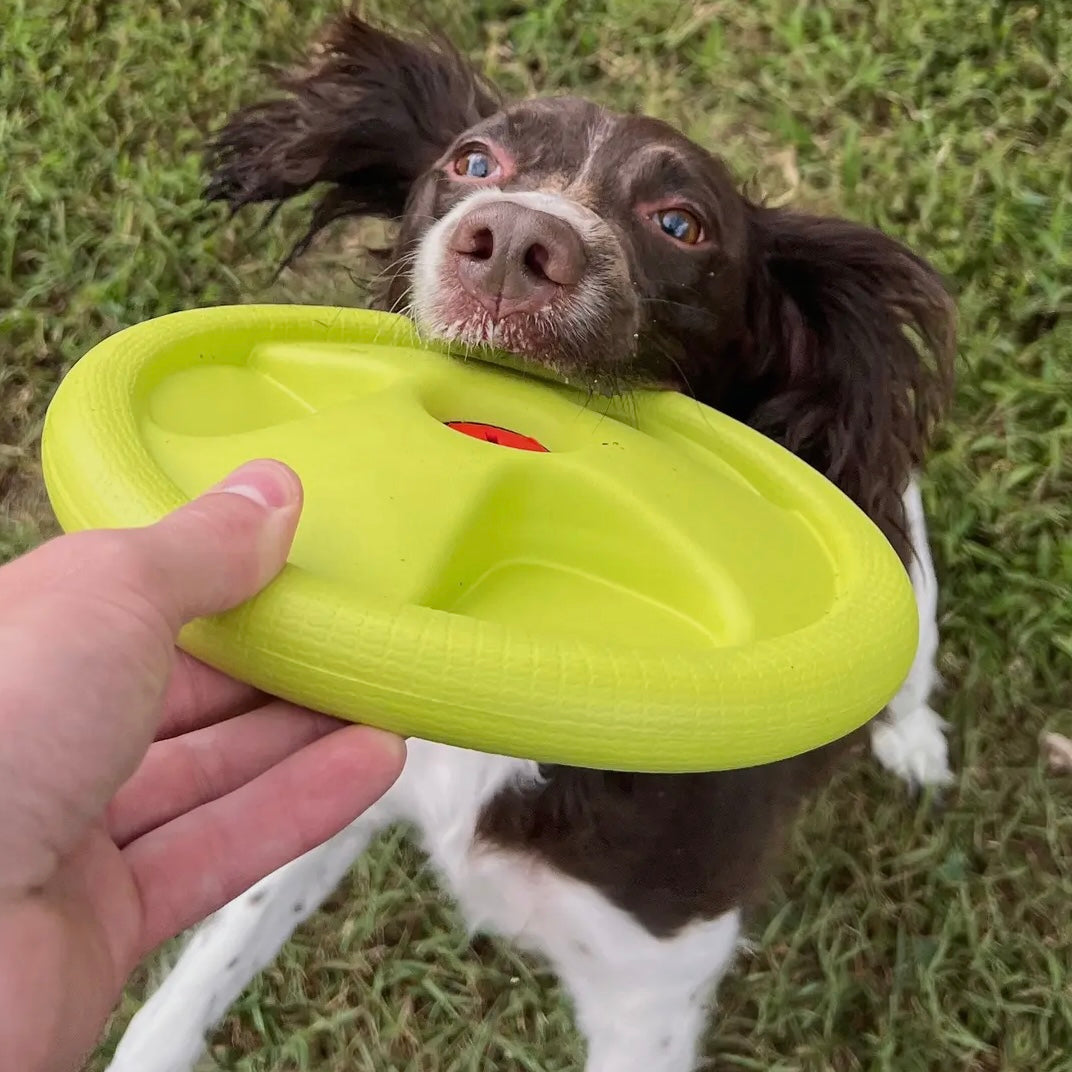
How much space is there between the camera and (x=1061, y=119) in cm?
383

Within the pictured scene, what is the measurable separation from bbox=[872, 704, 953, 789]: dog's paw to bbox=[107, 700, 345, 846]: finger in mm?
1899

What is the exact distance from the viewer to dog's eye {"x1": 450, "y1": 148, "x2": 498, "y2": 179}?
2.16 m

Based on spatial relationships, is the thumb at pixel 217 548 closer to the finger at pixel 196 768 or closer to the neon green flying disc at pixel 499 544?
the neon green flying disc at pixel 499 544

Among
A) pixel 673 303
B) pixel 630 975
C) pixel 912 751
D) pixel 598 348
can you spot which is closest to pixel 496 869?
pixel 630 975

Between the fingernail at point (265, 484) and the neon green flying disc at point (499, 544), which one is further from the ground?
the fingernail at point (265, 484)

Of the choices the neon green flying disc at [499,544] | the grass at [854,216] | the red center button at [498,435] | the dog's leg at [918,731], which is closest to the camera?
the neon green flying disc at [499,544]

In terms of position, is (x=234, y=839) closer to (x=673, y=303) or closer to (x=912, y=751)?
(x=673, y=303)

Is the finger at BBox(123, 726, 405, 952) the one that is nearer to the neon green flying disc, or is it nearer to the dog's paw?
the neon green flying disc

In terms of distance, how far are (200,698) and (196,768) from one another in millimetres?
95

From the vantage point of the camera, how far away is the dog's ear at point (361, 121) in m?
2.60

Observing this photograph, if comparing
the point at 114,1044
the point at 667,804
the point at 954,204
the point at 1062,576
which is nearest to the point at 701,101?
the point at 954,204

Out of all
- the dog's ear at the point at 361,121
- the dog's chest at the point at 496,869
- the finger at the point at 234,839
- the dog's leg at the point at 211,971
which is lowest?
the dog's leg at the point at 211,971

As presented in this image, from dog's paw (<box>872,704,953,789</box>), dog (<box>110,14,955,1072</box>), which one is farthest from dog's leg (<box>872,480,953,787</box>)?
dog (<box>110,14,955,1072</box>)

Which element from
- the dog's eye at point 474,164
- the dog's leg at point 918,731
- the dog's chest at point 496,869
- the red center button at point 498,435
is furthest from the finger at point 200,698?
the dog's leg at point 918,731
